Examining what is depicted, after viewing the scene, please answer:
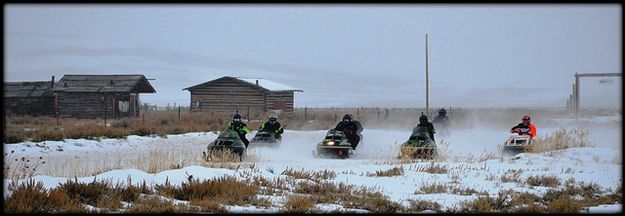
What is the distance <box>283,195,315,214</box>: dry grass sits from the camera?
7671mm

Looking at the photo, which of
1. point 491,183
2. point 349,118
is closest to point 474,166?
point 491,183

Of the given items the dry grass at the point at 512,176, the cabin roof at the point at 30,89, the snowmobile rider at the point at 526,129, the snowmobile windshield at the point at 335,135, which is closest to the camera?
the dry grass at the point at 512,176

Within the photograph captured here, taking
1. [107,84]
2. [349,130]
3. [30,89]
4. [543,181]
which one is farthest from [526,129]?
[30,89]

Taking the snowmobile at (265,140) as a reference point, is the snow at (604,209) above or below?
below

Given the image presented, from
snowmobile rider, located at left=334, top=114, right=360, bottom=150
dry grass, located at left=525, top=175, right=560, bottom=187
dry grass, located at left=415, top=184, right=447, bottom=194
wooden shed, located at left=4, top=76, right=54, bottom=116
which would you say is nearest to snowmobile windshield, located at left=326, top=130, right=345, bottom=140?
snowmobile rider, located at left=334, top=114, right=360, bottom=150

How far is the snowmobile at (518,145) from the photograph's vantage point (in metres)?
16.8

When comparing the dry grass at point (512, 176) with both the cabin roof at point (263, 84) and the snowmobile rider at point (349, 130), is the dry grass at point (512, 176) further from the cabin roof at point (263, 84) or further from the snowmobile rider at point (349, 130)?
the cabin roof at point (263, 84)

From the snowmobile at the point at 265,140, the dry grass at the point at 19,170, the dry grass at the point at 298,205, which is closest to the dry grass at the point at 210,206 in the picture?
the dry grass at the point at 298,205

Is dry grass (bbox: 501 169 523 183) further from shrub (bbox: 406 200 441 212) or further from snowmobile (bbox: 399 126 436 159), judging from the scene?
snowmobile (bbox: 399 126 436 159)

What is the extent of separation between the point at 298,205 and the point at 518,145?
10820mm

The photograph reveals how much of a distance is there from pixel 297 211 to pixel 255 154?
9.71m

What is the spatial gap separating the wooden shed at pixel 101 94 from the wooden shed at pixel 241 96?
390 cm

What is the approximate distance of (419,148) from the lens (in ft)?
52.5

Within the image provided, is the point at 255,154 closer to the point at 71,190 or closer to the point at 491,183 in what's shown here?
the point at 491,183
